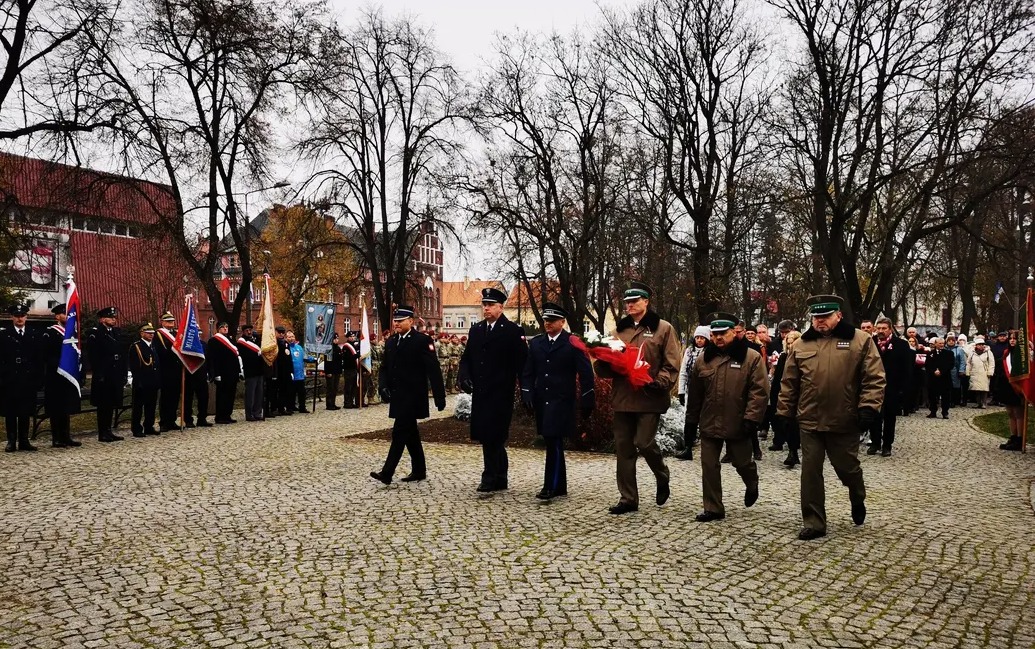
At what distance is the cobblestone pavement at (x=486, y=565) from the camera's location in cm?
481

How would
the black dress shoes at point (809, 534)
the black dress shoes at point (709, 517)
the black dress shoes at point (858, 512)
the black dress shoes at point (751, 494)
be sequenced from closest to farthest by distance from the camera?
the black dress shoes at point (809, 534), the black dress shoes at point (858, 512), the black dress shoes at point (709, 517), the black dress shoes at point (751, 494)

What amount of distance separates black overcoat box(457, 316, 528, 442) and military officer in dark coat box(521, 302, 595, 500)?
0.30 metres

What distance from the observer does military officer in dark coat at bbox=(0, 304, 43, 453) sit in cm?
1275

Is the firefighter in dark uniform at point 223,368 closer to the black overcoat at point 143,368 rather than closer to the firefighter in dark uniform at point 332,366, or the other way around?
the black overcoat at point 143,368

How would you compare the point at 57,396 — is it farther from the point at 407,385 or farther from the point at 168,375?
the point at 407,385

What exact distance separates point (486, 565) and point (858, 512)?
351 cm

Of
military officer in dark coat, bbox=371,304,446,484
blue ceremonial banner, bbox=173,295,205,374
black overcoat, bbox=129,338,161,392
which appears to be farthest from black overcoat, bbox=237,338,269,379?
military officer in dark coat, bbox=371,304,446,484

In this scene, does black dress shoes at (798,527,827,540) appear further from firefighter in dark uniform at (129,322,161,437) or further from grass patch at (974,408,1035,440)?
firefighter in dark uniform at (129,322,161,437)

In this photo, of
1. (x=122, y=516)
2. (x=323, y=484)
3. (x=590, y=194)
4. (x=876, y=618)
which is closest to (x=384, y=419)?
(x=323, y=484)

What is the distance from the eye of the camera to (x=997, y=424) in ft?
60.0

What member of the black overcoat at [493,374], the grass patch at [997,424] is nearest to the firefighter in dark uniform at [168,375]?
the black overcoat at [493,374]

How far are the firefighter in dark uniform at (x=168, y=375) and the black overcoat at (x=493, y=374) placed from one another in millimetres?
8979

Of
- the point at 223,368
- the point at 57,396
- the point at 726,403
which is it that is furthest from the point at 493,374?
the point at 223,368

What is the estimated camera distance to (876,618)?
5070 millimetres
